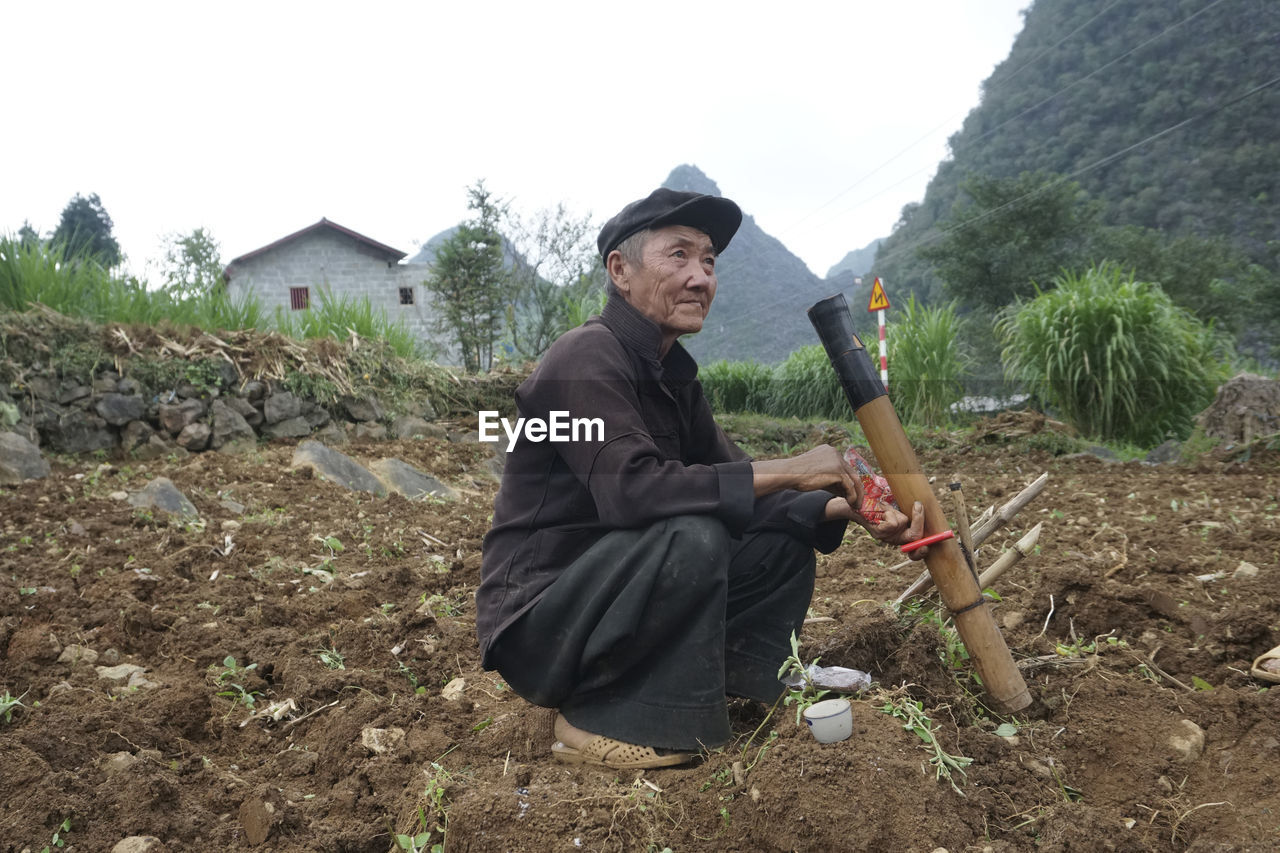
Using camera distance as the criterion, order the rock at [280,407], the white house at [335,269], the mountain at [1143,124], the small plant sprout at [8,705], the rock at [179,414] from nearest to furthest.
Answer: the small plant sprout at [8,705]
the rock at [179,414]
the rock at [280,407]
the white house at [335,269]
the mountain at [1143,124]

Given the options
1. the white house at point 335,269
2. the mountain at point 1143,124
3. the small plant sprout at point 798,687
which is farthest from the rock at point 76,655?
the mountain at point 1143,124

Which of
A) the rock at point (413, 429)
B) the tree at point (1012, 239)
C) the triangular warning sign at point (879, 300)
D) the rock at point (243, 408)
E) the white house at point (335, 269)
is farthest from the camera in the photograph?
the tree at point (1012, 239)

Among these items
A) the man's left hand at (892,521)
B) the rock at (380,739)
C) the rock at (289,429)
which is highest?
the rock at (289,429)

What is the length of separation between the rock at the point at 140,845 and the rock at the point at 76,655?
4.11 feet

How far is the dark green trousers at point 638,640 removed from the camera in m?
1.71

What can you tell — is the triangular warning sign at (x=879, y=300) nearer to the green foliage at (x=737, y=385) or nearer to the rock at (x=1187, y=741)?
the green foliage at (x=737, y=385)

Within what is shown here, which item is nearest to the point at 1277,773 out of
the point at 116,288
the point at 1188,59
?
the point at 116,288

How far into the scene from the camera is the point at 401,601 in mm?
3391

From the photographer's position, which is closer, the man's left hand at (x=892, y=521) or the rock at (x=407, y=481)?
the man's left hand at (x=892, y=521)

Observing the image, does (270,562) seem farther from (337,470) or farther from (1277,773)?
(1277,773)

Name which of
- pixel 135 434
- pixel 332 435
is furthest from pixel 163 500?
pixel 332 435

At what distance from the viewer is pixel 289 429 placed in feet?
24.2

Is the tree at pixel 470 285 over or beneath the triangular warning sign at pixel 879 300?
over

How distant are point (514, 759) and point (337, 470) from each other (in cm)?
466
